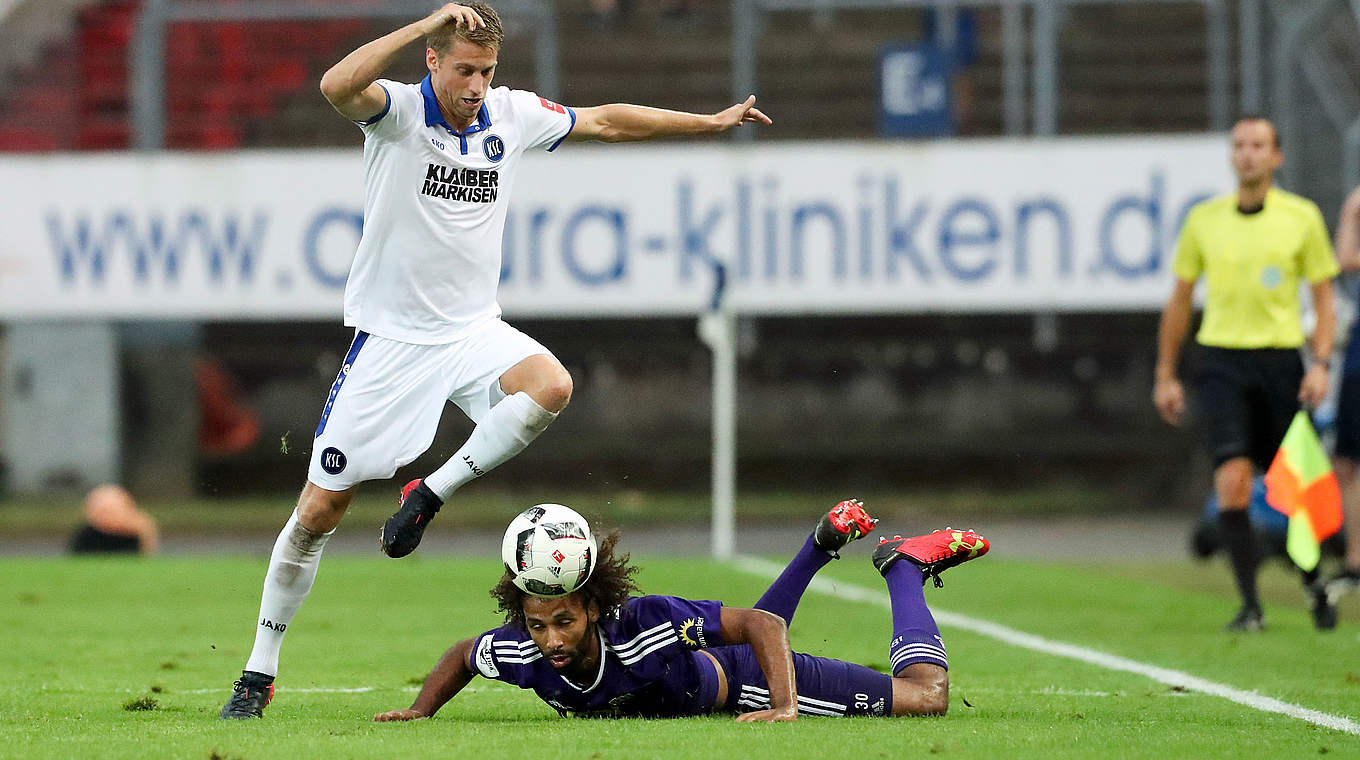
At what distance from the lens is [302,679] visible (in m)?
7.53

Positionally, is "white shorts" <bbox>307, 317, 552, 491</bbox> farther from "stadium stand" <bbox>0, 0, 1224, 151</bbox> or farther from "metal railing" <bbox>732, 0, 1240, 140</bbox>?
"stadium stand" <bbox>0, 0, 1224, 151</bbox>

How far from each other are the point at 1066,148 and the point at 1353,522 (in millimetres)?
7257

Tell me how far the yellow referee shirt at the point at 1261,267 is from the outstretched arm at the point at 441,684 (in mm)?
5059

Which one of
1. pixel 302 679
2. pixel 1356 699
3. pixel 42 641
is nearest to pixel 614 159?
pixel 42 641

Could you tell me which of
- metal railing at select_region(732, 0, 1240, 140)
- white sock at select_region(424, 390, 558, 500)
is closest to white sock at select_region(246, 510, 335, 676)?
white sock at select_region(424, 390, 558, 500)

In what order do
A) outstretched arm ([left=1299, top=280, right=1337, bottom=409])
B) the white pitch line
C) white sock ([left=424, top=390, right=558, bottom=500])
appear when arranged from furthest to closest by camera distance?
outstretched arm ([left=1299, top=280, right=1337, bottom=409]) < white sock ([left=424, top=390, right=558, bottom=500]) < the white pitch line

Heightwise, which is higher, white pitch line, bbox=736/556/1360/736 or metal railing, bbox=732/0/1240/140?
metal railing, bbox=732/0/1240/140

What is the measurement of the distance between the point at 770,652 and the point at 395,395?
63.6 inches

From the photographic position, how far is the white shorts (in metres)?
6.34

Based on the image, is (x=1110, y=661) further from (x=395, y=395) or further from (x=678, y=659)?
(x=395, y=395)

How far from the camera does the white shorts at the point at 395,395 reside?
6.34m

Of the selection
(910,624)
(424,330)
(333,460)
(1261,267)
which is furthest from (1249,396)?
(333,460)

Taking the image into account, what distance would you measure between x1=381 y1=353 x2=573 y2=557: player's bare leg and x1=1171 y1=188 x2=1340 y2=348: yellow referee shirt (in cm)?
443

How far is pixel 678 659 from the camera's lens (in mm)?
5859
